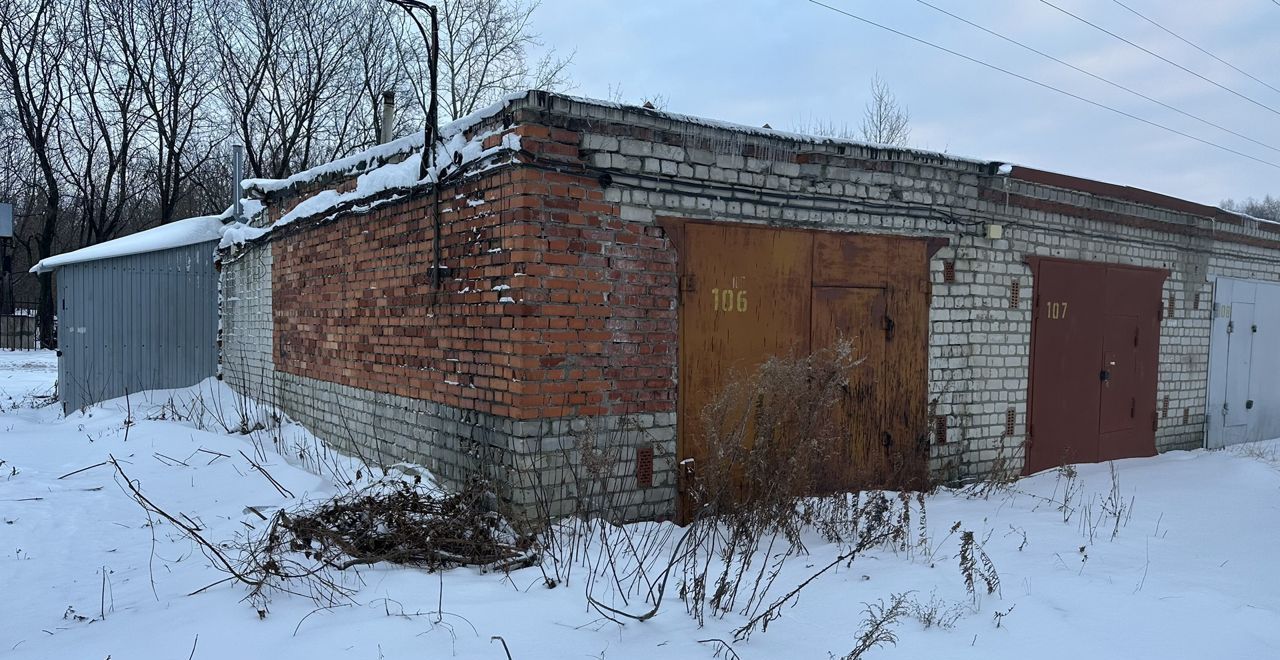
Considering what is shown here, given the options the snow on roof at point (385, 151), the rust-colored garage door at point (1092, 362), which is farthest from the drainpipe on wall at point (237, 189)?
the rust-colored garage door at point (1092, 362)

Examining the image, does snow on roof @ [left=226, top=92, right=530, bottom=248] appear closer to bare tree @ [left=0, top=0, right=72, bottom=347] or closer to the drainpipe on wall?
the drainpipe on wall

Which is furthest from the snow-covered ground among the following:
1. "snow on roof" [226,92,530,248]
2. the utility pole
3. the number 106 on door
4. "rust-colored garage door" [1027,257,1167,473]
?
the utility pole

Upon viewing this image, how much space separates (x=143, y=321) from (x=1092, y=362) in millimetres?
11347

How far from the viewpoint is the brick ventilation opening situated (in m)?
4.93

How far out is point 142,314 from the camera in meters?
9.96

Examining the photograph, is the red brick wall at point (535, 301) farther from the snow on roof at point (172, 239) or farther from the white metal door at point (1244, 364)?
the white metal door at point (1244, 364)

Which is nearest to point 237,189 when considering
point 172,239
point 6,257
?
point 172,239

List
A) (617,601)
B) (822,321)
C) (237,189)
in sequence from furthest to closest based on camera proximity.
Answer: (237,189), (822,321), (617,601)

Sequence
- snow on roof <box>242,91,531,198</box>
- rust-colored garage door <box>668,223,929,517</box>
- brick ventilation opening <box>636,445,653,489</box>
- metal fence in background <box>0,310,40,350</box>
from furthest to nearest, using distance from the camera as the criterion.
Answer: metal fence in background <box>0,310,40,350</box>, rust-colored garage door <box>668,223,929,517</box>, brick ventilation opening <box>636,445,653,489</box>, snow on roof <box>242,91,531,198</box>

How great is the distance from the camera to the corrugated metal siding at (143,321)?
384 inches

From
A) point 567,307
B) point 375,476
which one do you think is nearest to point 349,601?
point 567,307

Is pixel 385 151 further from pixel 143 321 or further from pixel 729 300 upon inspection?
pixel 143 321

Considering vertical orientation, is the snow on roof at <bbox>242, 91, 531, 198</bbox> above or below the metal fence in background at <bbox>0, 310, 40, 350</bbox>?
above

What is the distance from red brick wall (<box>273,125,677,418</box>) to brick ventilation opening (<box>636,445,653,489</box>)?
27 cm
